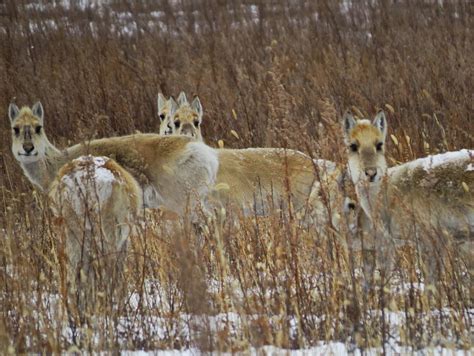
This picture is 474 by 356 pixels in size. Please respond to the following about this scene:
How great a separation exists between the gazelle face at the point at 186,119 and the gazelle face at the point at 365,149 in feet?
12.0

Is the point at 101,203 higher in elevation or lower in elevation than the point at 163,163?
lower

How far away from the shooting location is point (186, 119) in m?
10.7

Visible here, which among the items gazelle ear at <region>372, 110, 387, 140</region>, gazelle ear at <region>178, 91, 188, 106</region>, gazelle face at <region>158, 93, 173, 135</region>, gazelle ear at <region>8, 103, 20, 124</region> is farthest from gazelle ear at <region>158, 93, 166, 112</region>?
gazelle ear at <region>372, 110, 387, 140</region>

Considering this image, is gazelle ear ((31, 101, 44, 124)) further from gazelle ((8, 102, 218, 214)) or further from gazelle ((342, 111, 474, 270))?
gazelle ((342, 111, 474, 270))

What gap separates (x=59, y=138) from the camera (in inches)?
474

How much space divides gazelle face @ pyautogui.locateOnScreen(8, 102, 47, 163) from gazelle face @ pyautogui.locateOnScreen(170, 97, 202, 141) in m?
1.98

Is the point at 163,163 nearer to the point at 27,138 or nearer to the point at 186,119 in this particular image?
the point at 27,138

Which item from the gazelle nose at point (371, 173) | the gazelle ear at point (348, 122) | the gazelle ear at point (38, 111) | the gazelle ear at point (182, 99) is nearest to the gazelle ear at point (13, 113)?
the gazelle ear at point (38, 111)

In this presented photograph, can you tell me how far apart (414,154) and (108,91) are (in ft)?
17.0

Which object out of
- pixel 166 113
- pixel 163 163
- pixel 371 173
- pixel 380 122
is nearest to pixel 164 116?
pixel 166 113

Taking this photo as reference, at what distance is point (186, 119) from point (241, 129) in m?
1.13

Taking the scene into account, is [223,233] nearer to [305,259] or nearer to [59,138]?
[305,259]

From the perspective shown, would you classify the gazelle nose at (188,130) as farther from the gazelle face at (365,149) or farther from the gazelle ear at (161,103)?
the gazelle face at (365,149)

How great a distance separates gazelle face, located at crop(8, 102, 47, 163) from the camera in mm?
8578
